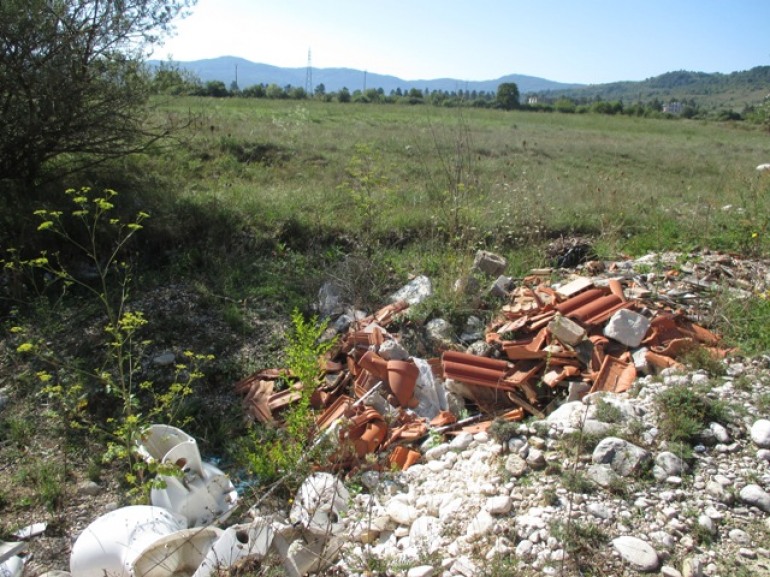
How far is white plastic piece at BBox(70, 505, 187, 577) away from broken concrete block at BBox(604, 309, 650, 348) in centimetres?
308

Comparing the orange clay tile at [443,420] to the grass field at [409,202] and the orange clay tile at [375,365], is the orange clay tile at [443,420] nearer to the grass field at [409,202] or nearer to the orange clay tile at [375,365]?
the orange clay tile at [375,365]

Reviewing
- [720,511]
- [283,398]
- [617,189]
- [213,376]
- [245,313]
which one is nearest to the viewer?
[720,511]

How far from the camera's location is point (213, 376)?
4430 mm

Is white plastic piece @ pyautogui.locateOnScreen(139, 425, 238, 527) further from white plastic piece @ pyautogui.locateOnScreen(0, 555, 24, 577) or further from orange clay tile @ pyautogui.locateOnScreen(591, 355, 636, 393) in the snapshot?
orange clay tile @ pyautogui.locateOnScreen(591, 355, 636, 393)

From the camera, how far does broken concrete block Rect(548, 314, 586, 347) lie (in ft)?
13.3

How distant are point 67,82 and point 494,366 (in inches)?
188

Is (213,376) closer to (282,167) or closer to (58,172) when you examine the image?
(58,172)

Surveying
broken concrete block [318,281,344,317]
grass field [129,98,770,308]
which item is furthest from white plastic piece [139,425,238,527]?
grass field [129,98,770,308]

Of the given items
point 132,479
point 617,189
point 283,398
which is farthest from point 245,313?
point 617,189

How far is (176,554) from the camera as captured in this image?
95.2 inches

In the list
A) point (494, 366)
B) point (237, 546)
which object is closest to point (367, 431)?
point (494, 366)

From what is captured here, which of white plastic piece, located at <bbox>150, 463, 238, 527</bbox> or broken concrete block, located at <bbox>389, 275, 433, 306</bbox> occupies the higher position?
broken concrete block, located at <bbox>389, 275, 433, 306</bbox>

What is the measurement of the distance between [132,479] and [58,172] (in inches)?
186

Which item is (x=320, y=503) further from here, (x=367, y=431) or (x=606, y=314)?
(x=606, y=314)
